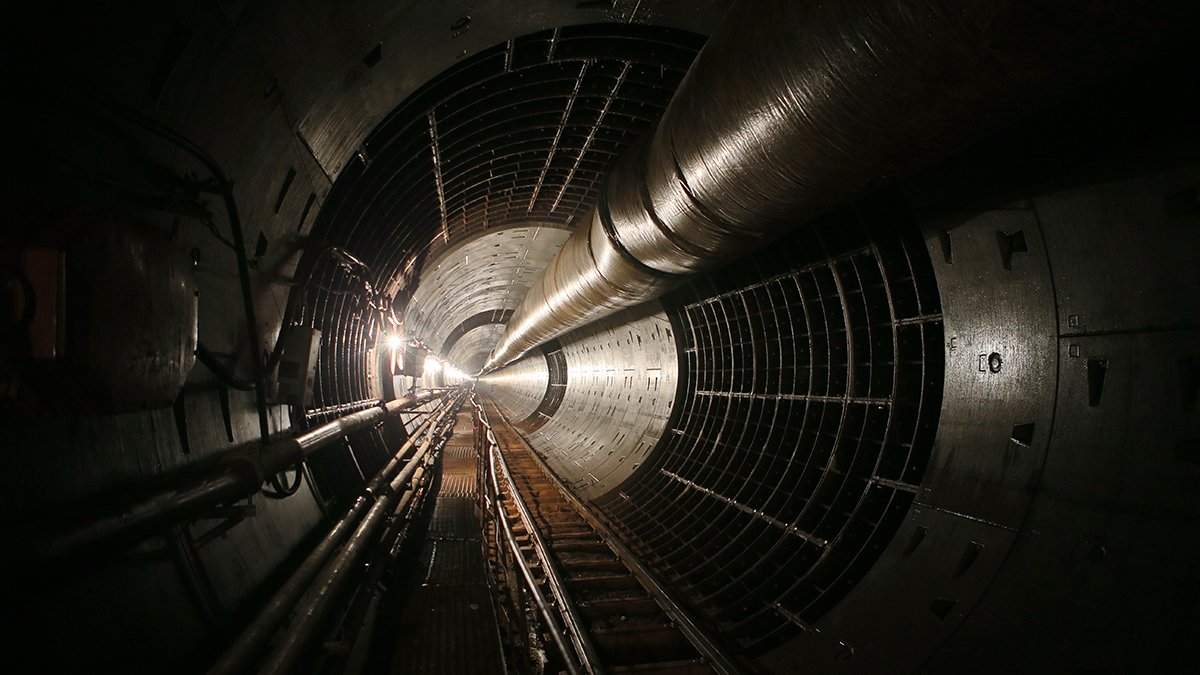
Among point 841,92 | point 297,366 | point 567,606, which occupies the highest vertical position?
point 841,92

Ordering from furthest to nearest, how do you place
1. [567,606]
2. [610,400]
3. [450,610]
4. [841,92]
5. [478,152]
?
[610,400] → [478,152] → [450,610] → [567,606] → [841,92]

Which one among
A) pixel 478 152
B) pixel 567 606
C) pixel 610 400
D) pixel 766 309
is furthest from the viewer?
pixel 610 400

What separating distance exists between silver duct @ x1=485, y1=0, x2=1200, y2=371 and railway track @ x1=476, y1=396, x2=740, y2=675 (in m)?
3.29

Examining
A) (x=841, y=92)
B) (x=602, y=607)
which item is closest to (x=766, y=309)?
(x=841, y=92)

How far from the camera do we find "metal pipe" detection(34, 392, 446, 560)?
1.97 meters

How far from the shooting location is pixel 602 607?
4883mm

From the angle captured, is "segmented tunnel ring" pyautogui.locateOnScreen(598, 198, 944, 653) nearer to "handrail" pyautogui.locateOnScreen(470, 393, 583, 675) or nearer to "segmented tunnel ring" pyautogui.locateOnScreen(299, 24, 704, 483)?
"handrail" pyautogui.locateOnScreen(470, 393, 583, 675)

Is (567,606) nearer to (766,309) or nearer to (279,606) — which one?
(279,606)

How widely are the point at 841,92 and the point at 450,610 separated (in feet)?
18.6

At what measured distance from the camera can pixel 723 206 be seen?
2.93 meters

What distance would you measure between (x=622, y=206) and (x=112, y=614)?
3.99m

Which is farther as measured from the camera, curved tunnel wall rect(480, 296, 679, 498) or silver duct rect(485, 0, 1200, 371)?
curved tunnel wall rect(480, 296, 679, 498)

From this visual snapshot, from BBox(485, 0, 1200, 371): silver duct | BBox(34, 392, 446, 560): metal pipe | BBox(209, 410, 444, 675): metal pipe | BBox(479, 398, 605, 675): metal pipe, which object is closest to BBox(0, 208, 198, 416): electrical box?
BBox(34, 392, 446, 560): metal pipe

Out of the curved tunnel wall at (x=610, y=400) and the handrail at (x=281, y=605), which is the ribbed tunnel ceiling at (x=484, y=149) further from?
the curved tunnel wall at (x=610, y=400)
